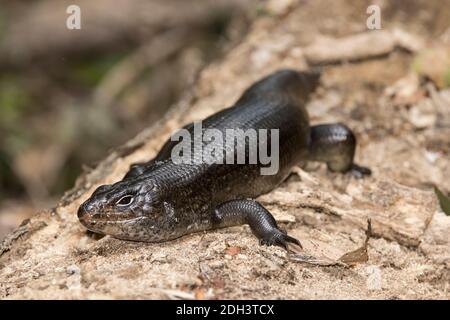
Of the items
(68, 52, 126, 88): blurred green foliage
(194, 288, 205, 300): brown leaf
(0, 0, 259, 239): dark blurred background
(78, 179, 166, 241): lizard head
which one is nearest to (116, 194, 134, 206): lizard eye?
(78, 179, 166, 241): lizard head

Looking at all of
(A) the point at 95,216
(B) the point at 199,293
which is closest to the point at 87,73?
(A) the point at 95,216

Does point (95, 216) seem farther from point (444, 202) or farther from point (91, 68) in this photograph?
point (91, 68)

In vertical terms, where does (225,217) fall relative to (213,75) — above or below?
below

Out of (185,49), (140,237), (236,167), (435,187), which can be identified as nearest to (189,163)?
(236,167)

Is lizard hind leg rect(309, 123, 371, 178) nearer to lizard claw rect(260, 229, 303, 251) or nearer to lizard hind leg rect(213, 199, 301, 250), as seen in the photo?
lizard hind leg rect(213, 199, 301, 250)

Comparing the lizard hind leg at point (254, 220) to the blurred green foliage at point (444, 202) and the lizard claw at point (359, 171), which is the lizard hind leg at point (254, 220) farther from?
the blurred green foliage at point (444, 202)

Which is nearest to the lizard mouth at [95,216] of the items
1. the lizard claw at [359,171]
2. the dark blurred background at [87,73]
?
the lizard claw at [359,171]
